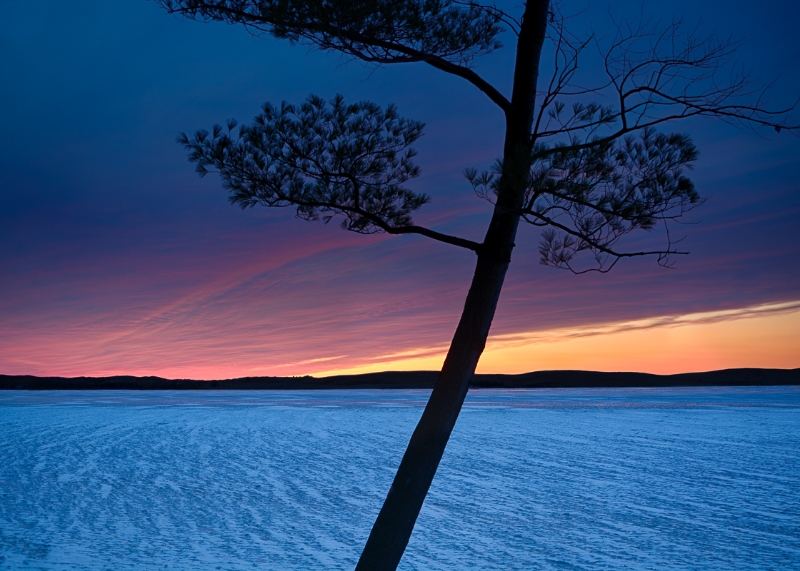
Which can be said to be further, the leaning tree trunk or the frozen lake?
the frozen lake

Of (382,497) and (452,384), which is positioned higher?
(452,384)

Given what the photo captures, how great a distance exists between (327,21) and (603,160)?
6.54 feet

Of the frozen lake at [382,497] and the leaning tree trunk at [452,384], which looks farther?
the frozen lake at [382,497]

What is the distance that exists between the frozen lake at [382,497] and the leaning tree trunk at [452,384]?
1409 millimetres

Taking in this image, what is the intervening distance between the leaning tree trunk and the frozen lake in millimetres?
1409

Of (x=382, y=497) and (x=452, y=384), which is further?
(x=382, y=497)

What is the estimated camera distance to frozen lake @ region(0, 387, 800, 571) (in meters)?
5.53

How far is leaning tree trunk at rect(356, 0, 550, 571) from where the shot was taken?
4004 millimetres

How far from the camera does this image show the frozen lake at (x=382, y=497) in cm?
553

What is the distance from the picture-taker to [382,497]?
7.70 meters

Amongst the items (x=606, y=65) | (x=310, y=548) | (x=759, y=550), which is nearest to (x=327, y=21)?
(x=606, y=65)

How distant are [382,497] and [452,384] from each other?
4128 mm

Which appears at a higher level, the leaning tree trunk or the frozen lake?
the leaning tree trunk

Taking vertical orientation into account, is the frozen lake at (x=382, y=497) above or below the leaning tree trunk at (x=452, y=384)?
below
